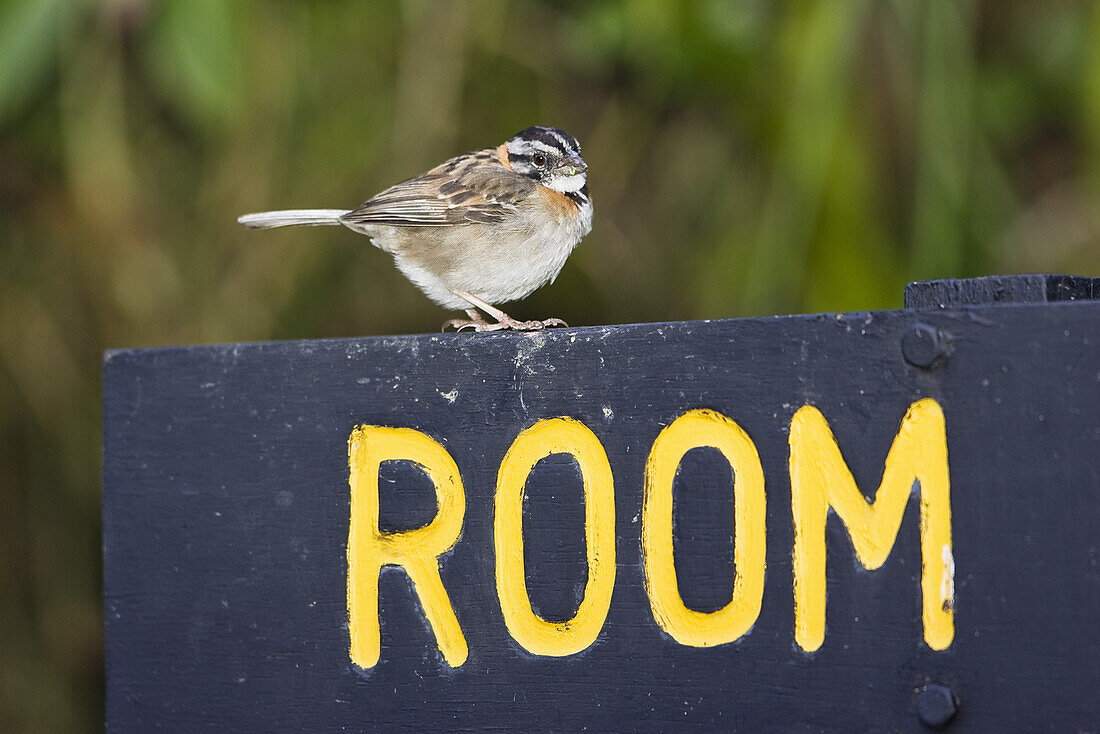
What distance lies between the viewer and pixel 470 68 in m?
3.18

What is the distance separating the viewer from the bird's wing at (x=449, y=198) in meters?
2.55

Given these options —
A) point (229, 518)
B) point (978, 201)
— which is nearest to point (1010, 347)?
point (229, 518)

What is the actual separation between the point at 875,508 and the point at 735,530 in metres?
0.17

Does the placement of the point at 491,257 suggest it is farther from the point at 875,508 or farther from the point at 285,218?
the point at 875,508

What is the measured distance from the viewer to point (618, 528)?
1575mm

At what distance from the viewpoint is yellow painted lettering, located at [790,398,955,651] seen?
4.53ft

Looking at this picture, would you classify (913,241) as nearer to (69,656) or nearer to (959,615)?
(959,615)

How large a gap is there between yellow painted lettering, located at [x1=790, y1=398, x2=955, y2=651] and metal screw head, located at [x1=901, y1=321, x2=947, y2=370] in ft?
0.15

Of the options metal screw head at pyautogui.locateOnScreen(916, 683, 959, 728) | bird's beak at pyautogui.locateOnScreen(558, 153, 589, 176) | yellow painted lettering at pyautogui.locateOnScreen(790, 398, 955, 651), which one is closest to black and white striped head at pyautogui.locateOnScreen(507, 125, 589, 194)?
bird's beak at pyautogui.locateOnScreen(558, 153, 589, 176)

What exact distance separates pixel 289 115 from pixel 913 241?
1535 millimetres

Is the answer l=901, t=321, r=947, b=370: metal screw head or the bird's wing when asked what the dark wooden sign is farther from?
the bird's wing

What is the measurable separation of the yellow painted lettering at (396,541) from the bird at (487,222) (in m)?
0.78

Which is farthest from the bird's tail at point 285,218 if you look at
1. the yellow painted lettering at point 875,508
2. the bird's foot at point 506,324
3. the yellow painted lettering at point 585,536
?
the yellow painted lettering at point 875,508

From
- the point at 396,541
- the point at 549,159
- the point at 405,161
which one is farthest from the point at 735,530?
the point at 405,161
